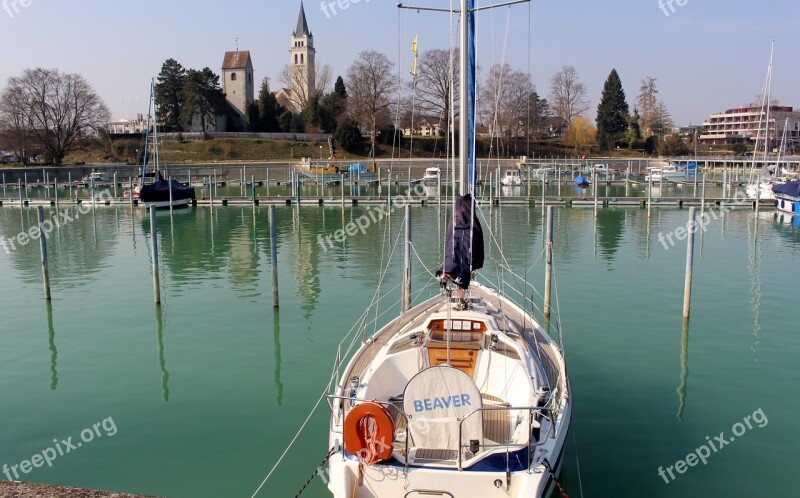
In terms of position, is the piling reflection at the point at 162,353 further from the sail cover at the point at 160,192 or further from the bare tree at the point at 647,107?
the bare tree at the point at 647,107

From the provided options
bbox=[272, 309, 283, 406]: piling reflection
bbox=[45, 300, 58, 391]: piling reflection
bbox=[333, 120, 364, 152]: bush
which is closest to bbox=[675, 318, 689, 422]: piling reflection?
bbox=[272, 309, 283, 406]: piling reflection

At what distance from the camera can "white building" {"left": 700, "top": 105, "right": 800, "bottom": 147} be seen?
5010 inches

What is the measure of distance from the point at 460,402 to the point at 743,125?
161183 mm

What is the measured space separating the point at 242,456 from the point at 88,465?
7.64 ft

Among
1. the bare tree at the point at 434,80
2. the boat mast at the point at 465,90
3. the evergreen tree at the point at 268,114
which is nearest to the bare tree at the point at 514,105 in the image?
the bare tree at the point at 434,80

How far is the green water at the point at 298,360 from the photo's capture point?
10164 mm

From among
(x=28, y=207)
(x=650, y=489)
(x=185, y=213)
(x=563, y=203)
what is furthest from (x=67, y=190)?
(x=650, y=489)

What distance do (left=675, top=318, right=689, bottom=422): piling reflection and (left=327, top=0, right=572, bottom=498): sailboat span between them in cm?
315

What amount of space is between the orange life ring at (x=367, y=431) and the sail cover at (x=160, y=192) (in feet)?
132

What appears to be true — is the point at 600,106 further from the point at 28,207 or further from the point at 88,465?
the point at 88,465

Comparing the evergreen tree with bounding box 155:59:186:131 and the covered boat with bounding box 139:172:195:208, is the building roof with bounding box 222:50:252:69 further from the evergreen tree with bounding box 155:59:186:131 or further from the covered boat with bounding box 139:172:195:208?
the covered boat with bounding box 139:172:195:208

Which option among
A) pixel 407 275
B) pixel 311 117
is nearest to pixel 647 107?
pixel 311 117

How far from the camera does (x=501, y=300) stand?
1359 centimetres

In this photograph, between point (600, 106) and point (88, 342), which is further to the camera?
point (600, 106)
